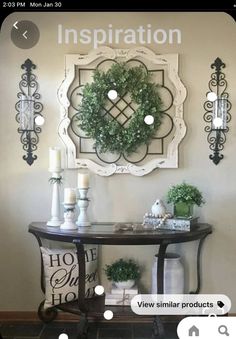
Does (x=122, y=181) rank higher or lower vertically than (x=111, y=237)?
higher

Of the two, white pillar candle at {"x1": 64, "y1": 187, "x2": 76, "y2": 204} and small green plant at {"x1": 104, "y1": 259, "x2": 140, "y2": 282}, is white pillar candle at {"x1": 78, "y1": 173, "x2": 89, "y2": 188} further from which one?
small green plant at {"x1": 104, "y1": 259, "x2": 140, "y2": 282}

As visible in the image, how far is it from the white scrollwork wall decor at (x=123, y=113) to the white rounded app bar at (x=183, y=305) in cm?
31

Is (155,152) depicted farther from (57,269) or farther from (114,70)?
(57,269)

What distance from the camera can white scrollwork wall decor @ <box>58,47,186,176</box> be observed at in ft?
2.66

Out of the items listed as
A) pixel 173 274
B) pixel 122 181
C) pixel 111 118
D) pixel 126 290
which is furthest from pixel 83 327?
pixel 111 118

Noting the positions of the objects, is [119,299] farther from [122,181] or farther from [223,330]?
[223,330]

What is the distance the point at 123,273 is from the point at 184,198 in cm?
24

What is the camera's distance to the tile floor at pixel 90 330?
0.78 m

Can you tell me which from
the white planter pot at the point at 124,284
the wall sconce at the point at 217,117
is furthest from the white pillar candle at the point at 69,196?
the wall sconce at the point at 217,117

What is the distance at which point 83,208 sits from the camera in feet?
3.06

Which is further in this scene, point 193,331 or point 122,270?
point 122,270

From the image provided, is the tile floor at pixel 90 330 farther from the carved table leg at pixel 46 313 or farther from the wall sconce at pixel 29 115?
the wall sconce at pixel 29 115

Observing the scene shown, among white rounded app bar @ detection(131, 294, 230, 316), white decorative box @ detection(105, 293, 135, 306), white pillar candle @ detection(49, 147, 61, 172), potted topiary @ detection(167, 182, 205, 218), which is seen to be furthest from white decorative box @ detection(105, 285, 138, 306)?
white pillar candle @ detection(49, 147, 61, 172)
